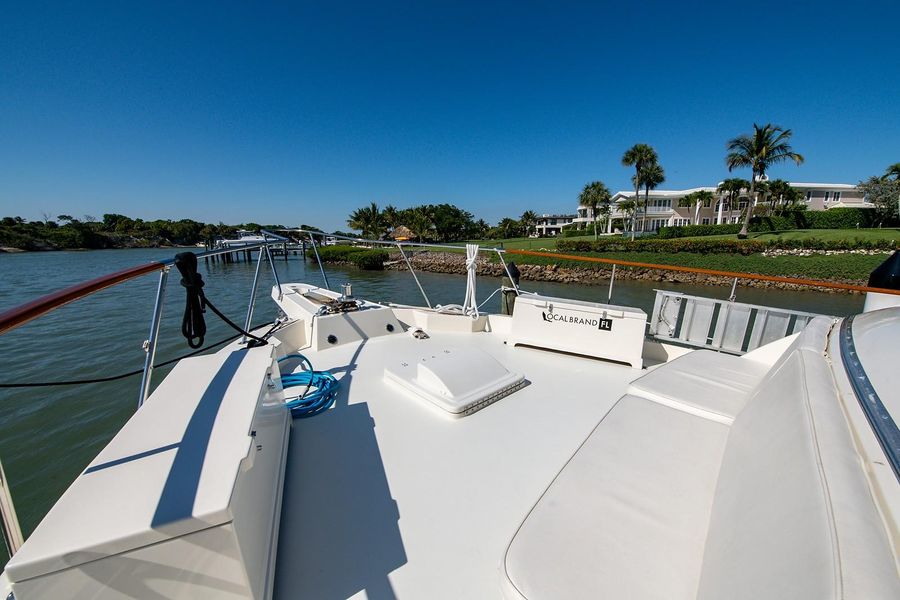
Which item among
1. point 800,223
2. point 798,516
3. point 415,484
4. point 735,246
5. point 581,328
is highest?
point 800,223

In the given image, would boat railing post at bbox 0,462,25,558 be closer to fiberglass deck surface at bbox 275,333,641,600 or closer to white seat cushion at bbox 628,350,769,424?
fiberglass deck surface at bbox 275,333,641,600

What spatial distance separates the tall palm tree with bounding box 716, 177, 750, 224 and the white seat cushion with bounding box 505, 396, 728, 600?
43016mm

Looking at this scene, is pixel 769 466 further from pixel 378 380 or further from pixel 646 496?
pixel 378 380

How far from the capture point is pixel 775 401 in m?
1.22

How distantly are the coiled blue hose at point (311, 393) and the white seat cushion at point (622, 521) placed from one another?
5.13 feet

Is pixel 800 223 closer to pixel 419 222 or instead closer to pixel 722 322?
pixel 419 222

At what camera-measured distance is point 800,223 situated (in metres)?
30.0

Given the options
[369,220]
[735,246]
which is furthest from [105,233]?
[735,246]

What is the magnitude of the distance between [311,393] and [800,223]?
4301 centimetres

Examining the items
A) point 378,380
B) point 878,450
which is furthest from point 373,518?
point 878,450

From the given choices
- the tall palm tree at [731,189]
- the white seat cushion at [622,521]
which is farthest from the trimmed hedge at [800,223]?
the white seat cushion at [622,521]

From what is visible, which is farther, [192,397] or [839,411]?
[192,397]

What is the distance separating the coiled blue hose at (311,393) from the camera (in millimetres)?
2125

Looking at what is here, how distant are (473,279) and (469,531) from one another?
99.0 inches
